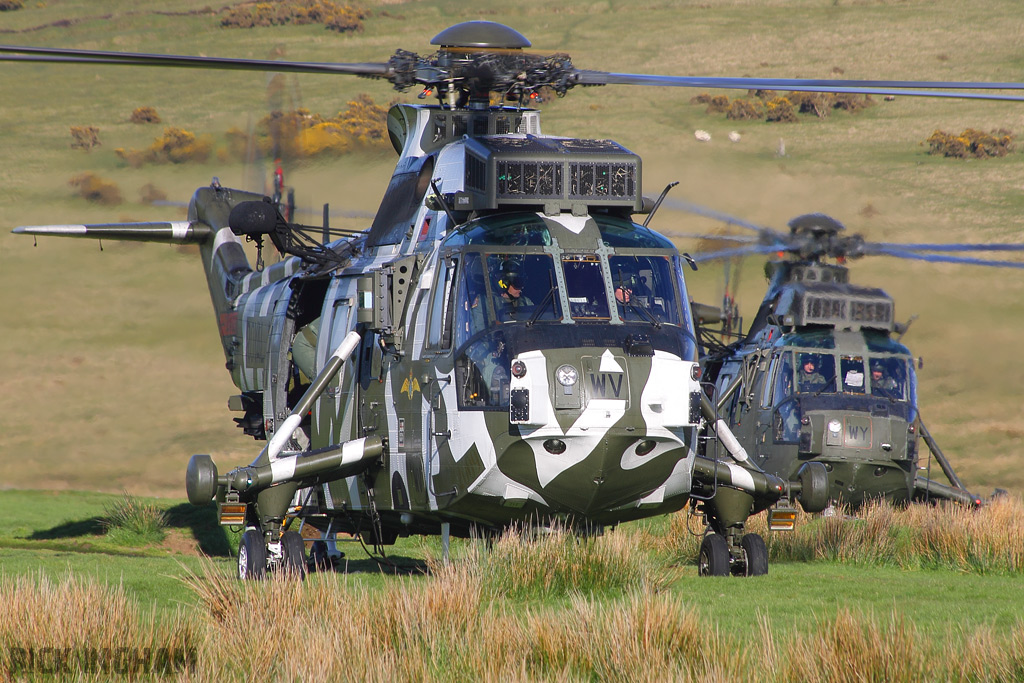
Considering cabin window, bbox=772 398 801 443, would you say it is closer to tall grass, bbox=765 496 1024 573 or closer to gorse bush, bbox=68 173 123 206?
tall grass, bbox=765 496 1024 573

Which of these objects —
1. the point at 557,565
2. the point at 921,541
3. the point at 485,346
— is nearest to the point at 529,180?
the point at 485,346

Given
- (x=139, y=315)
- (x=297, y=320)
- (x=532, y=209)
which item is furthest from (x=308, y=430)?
(x=139, y=315)

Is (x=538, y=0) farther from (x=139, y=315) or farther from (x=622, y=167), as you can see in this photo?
(x=622, y=167)

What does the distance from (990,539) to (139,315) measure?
31.1 meters

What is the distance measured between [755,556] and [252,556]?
16.9 feet

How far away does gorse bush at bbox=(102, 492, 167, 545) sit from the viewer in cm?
2027

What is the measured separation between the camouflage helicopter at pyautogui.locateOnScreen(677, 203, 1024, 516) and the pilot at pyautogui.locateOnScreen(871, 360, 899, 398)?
0.05 ft

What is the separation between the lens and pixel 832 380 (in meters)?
21.3

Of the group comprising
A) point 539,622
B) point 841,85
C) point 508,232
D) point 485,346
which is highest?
point 841,85

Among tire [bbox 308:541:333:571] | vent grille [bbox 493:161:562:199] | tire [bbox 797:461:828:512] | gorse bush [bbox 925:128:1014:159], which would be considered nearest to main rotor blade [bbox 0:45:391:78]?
vent grille [bbox 493:161:562:199]

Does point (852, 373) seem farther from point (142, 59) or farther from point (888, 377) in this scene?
point (142, 59)

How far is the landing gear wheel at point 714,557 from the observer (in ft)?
44.8

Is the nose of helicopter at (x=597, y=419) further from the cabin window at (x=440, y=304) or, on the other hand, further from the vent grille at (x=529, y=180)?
the vent grille at (x=529, y=180)

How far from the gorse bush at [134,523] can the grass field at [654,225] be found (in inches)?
13.8
